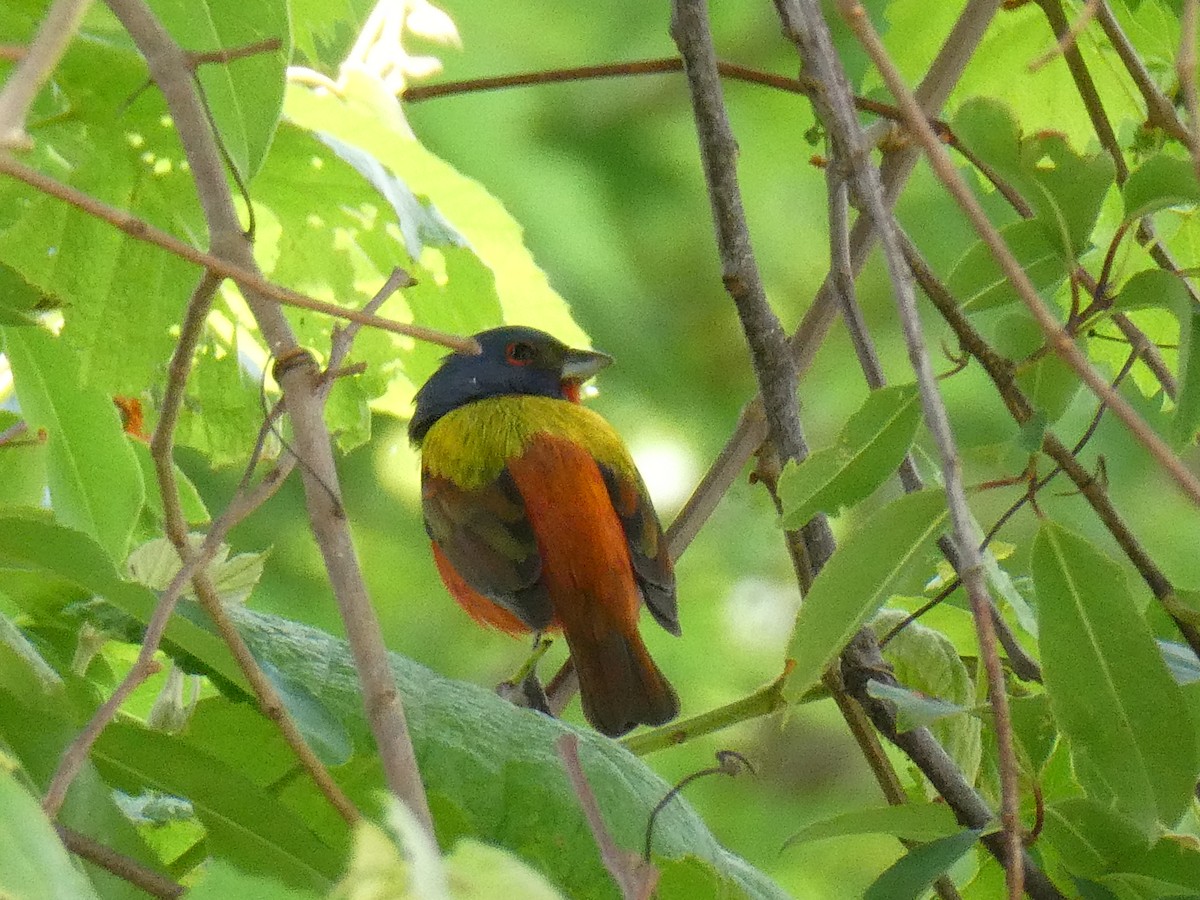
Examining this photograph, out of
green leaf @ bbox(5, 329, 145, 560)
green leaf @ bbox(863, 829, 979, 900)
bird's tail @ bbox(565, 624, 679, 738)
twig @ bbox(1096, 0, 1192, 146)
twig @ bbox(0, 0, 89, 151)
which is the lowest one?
bird's tail @ bbox(565, 624, 679, 738)

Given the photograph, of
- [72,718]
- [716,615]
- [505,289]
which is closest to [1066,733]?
[72,718]

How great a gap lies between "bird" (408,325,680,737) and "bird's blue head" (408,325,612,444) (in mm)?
72

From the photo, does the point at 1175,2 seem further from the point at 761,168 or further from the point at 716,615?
the point at 761,168

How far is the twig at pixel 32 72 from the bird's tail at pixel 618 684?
4.97 ft

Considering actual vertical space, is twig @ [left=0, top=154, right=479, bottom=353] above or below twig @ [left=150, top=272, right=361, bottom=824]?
above

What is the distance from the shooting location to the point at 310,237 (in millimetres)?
1295

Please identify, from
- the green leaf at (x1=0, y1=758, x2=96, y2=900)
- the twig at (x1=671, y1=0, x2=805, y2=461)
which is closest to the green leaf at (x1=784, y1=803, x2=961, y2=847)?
the twig at (x1=671, y1=0, x2=805, y2=461)

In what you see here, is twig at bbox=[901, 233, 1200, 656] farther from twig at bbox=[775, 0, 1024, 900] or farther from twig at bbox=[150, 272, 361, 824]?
twig at bbox=[150, 272, 361, 824]

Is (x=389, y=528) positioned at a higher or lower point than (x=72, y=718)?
lower

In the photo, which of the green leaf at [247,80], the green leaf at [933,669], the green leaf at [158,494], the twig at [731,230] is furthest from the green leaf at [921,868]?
the green leaf at [158,494]

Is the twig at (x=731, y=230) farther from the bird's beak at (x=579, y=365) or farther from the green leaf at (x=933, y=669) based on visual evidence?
the bird's beak at (x=579, y=365)

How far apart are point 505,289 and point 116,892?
2.52ft

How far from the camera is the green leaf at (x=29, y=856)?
470 millimetres

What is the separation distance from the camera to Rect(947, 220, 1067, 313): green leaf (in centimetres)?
105
